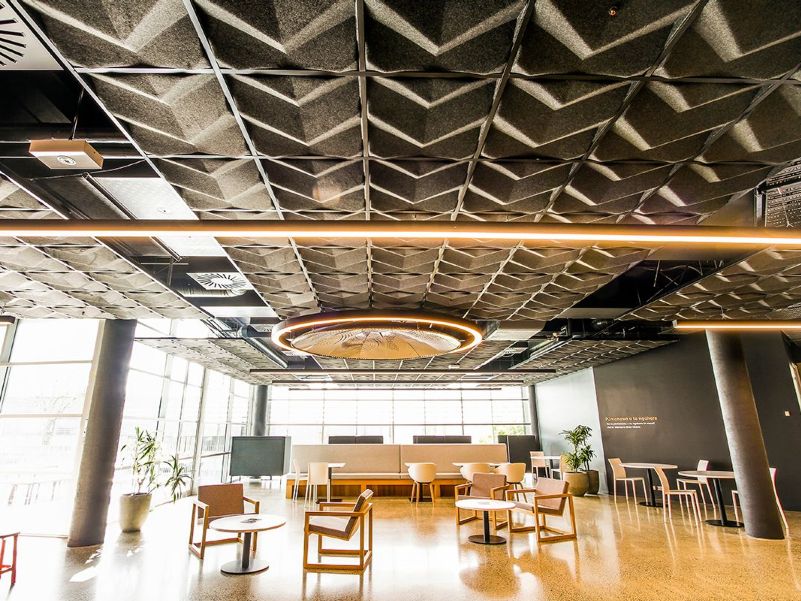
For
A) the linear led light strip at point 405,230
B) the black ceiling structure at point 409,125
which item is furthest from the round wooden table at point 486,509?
the linear led light strip at point 405,230

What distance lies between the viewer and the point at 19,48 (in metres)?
2.56

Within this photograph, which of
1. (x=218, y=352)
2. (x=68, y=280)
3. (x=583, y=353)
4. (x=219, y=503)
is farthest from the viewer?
(x=583, y=353)

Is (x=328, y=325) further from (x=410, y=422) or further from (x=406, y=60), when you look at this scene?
(x=410, y=422)

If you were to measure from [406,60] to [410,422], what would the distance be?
18582mm

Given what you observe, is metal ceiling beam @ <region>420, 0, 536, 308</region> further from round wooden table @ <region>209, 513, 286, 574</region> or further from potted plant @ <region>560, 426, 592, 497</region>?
potted plant @ <region>560, 426, 592, 497</region>

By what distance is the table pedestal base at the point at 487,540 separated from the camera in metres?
6.46

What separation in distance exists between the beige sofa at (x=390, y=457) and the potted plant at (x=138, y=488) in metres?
4.27

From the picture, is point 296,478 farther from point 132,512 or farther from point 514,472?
point 514,472

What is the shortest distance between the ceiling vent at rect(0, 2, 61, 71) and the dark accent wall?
12.4 metres

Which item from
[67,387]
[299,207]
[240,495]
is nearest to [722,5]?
[299,207]

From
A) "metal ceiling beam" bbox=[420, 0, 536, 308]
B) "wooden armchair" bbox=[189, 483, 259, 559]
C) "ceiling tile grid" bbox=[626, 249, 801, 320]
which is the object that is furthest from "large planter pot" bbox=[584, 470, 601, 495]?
"metal ceiling beam" bbox=[420, 0, 536, 308]

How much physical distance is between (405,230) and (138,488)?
8.23 meters

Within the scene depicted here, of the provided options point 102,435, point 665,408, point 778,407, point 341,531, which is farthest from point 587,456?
point 102,435

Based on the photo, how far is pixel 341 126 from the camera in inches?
115
